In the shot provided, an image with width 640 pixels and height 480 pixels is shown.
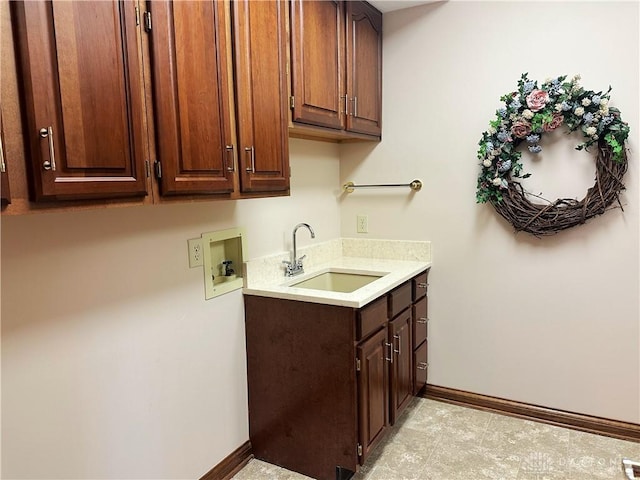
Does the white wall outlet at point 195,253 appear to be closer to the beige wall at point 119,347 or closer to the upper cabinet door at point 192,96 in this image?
the beige wall at point 119,347

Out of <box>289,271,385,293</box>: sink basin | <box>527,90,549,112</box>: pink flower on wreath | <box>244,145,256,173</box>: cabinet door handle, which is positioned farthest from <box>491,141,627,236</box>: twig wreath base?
<box>244,145,256,173</box>: cabinet door handle

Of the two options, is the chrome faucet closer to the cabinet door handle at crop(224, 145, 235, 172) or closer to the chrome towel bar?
the chrome towel bar

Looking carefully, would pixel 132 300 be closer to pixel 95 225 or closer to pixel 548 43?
pixel 95 225

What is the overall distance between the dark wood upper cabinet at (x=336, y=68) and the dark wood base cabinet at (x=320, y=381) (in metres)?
0.90

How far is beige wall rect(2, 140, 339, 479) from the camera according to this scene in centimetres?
130

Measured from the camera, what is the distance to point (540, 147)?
231cm

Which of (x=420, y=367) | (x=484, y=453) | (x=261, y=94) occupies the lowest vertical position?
(x=484, y=453)

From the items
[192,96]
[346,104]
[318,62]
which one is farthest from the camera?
[346,104]

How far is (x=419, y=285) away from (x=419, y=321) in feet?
0.71

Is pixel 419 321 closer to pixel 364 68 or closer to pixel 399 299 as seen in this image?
pixel 399 299

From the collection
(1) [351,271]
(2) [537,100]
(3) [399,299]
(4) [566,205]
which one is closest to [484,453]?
(3) [399,299]

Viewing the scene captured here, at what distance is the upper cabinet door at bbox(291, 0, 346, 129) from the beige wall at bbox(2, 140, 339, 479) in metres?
0.56

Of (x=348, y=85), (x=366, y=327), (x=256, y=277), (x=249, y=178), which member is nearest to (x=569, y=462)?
(x=366, y=327)

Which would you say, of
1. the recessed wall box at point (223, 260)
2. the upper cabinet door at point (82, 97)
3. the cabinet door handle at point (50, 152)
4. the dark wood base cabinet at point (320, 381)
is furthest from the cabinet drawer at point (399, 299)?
the cabinet door handle at point (50, 152)
